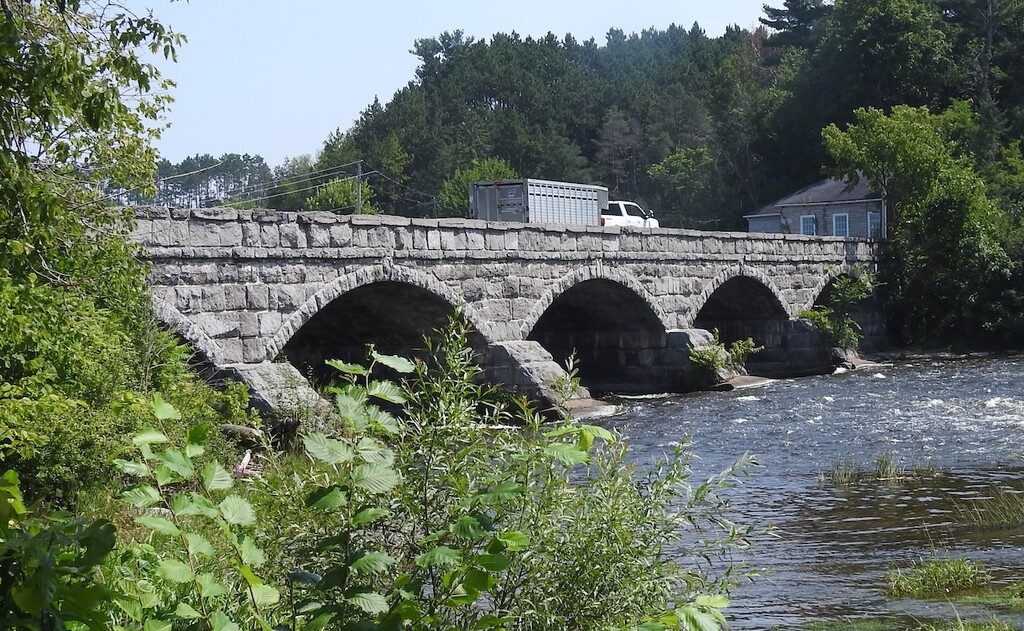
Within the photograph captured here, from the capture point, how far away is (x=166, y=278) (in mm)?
15359

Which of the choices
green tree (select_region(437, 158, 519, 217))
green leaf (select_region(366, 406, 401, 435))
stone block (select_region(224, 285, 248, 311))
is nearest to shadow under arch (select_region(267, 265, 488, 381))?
stone block (select_region(224, 285, 248, 311))

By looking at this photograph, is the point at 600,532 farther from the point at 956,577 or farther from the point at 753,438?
the point at 753,438

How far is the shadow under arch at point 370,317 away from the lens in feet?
59.7

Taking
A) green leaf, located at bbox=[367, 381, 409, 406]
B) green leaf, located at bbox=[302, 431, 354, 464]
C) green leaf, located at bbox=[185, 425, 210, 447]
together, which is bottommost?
green leaf, located at bbox=[302, 431, 354, 464]

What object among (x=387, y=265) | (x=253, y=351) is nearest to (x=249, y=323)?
(x=253, y=351)

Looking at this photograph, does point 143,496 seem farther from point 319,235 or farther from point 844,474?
point 319,235

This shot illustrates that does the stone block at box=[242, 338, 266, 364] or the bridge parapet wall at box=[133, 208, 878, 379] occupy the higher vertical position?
the bridge parapet wall at box=[133, 208, 878, 379]

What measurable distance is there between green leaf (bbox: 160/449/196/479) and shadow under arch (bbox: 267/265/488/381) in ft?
42.6

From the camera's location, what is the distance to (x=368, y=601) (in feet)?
13.8

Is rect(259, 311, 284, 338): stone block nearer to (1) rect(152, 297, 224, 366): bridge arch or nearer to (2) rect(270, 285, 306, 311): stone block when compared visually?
(2) rect(270, 285, 306, 311): stone block

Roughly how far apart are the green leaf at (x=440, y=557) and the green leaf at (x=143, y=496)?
92 centimetres

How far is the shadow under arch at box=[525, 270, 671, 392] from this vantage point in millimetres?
26359

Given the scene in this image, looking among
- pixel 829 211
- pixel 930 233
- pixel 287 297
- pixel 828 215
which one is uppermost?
pixel 829 211

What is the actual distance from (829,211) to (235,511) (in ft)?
160
